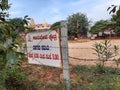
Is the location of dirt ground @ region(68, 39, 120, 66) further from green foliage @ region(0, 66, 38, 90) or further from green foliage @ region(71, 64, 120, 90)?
Answer: green foliage @ region(0, 66, 38, 90)

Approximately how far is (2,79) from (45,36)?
1.13 m

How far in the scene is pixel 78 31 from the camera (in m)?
54.2

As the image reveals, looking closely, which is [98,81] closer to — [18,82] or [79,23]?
[18,82]

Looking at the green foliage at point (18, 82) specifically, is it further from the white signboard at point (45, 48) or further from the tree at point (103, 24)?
the tree at point (103, 24)

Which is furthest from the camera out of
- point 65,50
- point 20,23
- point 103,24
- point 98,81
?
point 103,24

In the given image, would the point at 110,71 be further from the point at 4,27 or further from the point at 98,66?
the point at 4,27

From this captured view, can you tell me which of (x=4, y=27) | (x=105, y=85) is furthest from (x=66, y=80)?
(x=4, y=27)

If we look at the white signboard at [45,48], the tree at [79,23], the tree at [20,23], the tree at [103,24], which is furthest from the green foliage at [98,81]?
the tree at [79,23]

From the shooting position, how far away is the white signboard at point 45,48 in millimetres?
5129

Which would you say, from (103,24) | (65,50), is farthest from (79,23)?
(65,50)

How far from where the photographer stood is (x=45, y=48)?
5457mm

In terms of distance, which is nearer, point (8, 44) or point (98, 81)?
point (8, 44)

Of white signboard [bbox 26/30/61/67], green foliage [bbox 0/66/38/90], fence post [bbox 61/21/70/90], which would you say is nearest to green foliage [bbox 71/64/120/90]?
fence post [bbox 61/21/70/90]

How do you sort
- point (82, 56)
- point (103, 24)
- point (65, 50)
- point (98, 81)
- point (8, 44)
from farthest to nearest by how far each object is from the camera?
1. point (103, 24)
2. point (82, 56)
3. point (98, 81)
4. point (65, 50)
5. point (8, 44)
